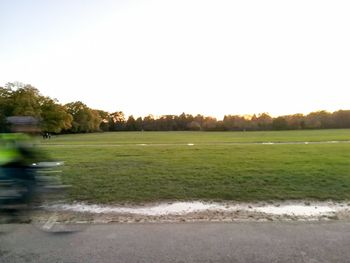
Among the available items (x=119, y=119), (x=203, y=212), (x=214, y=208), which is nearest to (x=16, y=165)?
(x=203, y=212)

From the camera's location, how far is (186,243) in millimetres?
4859

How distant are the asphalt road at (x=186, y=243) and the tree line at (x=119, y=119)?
41.3 metres

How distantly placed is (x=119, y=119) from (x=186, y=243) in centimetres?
13744

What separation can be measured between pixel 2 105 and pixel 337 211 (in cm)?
6171

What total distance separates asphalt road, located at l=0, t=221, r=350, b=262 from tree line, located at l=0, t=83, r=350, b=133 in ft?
135

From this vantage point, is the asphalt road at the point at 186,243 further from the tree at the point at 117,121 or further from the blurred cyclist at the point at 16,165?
the tree at the point at 117,121

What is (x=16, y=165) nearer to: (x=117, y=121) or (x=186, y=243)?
(x=186, y=243)

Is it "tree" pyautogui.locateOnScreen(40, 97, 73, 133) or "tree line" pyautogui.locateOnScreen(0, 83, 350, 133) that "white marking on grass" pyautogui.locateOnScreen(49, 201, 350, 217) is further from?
"tree" pyautogui.locateOnScreen(40, 97, 73, 133)

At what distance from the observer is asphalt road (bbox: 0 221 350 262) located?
4.38m

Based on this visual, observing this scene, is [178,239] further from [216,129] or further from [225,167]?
[216,129]

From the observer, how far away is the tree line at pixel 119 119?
62781 mm

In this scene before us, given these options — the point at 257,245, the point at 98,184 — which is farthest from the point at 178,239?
the point at 98,184

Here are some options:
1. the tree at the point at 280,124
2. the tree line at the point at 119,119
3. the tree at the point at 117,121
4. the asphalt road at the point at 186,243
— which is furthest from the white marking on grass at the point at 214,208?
the tree at the point at 117,121

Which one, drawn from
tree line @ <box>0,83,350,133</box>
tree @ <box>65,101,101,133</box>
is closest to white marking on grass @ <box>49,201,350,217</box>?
tree line @ <box>0,83,350,133</box>
